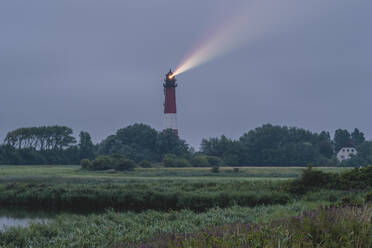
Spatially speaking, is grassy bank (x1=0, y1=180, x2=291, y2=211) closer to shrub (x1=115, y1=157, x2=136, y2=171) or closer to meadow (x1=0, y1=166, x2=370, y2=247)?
meadow (x1=0, y1=166, x2=370, y2=247)

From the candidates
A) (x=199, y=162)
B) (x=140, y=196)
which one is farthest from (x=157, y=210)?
(x=199, y=162)

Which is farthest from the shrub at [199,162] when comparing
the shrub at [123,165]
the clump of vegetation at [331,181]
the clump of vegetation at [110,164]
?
the clump of vegetation at [331,181]

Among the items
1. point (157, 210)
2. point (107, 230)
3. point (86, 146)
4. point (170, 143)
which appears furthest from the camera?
point (86, 146)

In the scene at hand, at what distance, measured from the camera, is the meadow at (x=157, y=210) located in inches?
320

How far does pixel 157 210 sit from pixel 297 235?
16896mm

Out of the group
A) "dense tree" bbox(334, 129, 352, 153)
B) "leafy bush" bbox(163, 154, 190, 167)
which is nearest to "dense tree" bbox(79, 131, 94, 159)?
"leafy bush" bbox(163, 154, 190, 167)

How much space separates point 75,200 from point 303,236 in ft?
68.7

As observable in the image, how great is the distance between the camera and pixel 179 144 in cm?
7356

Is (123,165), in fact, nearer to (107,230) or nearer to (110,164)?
(110,164)

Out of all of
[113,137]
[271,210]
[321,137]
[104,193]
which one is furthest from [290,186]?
[321,137]

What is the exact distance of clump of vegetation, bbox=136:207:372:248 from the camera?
6.11 meters

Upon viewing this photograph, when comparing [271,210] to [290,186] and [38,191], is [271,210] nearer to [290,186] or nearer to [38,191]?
[290,186]

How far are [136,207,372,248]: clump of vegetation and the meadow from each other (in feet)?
0.13

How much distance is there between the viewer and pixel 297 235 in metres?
6.43
